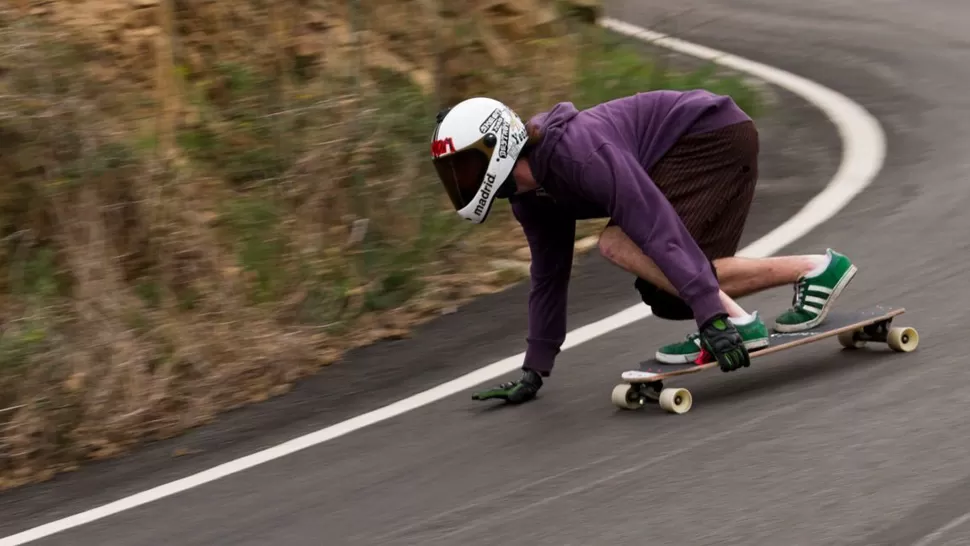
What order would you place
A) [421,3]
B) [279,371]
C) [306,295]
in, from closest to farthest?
[279,371] → [306,295] → [421,3]

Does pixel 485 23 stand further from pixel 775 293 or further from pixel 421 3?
pixel 775 293

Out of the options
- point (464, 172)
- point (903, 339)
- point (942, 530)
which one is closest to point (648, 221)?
point (464, 172)

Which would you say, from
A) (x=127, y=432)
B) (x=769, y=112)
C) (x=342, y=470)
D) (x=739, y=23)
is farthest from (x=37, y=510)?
(x=739, y=23)

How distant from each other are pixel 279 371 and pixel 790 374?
2515 mm

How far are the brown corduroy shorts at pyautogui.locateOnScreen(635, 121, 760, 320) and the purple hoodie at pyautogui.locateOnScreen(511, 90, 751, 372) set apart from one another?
5 centimetres

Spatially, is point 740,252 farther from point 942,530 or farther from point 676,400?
point 942,530

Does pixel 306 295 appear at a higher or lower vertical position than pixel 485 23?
lower

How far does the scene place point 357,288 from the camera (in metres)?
7.78

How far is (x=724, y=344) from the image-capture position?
5.34 m

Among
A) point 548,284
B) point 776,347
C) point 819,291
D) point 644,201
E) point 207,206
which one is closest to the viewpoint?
point 644,201

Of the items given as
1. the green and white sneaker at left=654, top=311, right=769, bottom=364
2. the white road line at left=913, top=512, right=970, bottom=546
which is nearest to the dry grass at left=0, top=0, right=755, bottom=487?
the green and white sneaker at left=654, top=311, right=769, bottom=364

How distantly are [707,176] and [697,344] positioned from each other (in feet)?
2.31

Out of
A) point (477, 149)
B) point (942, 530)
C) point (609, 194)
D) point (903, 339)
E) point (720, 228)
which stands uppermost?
point (477, 149)

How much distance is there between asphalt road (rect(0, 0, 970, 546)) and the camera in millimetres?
4535
